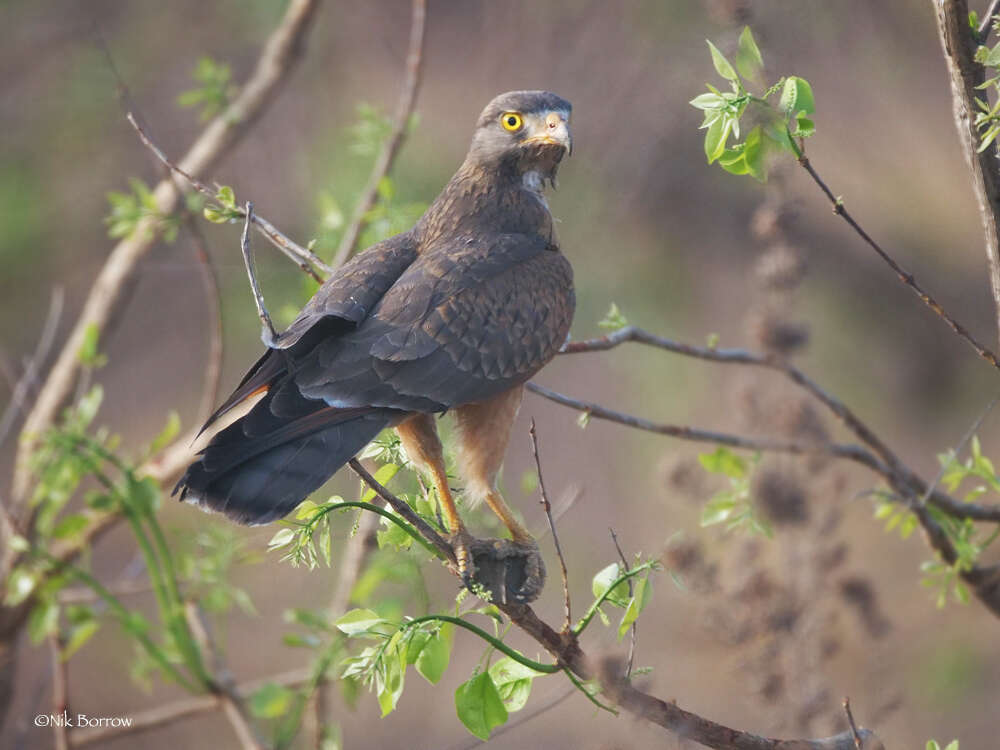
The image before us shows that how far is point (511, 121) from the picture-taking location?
3.76m

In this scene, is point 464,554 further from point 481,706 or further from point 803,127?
point 803,127

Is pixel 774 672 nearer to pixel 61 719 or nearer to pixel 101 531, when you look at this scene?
pixel 61 719

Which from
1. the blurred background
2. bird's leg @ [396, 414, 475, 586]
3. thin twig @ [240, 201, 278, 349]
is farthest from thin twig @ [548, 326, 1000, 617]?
the blurred background

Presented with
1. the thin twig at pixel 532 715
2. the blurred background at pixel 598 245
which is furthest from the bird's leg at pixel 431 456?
the blurred background at pixel 598 245

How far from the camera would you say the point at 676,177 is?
7.82 metres

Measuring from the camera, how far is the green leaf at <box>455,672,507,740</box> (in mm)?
2244

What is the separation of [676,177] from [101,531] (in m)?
4.59

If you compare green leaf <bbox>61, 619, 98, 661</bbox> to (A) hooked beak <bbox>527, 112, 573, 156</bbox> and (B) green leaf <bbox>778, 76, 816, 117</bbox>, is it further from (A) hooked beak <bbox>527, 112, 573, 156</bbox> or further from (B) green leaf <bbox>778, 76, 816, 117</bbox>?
(B) green leaf <bbox>778, 76, 816, 117</bbox>

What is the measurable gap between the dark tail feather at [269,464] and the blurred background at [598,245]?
12.0ft

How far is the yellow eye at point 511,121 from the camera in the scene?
147 inches


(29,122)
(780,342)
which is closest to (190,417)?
(29,122)

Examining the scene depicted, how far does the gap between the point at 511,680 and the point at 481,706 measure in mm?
129

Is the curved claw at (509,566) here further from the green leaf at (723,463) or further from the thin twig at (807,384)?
the green leaf at (723,463)

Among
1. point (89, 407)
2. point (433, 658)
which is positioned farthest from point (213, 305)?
point (433, 658)
